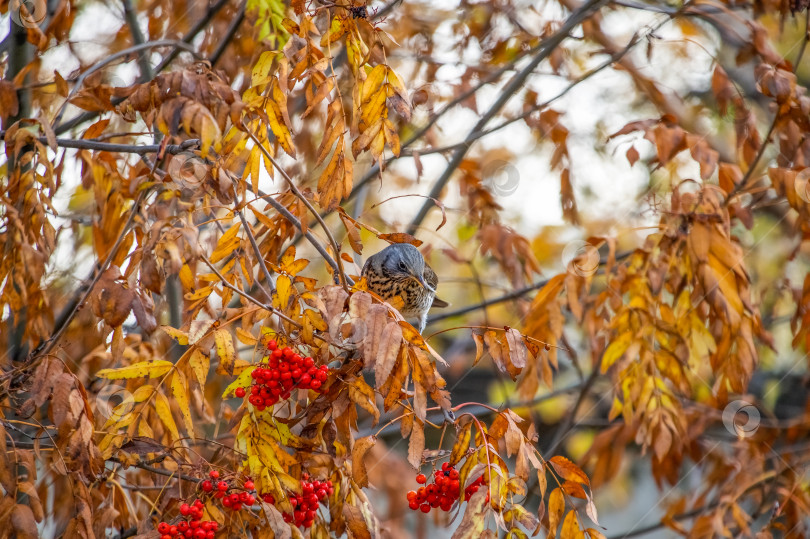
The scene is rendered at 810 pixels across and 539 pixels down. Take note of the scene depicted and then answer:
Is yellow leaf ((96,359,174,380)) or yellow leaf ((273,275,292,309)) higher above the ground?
yellow leaf ((273,275,292,309))

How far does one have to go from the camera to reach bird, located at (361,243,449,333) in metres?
4.31

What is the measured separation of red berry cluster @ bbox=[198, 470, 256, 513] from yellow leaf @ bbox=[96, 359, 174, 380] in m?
0.36

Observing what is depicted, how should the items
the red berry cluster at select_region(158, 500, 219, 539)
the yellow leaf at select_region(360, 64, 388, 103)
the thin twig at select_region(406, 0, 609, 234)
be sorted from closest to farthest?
the red berry cluster at select_region(158, 500, 219, 539), the yellow leaf at select_region(360, 64, 388, 103), the thin twig at select_region(406, 0, 609, 234)

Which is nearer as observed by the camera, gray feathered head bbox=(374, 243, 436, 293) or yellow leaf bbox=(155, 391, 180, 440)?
yellow leaf bbox=(155, 391, 180, 440)

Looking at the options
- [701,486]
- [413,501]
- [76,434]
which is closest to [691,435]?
[701,486]

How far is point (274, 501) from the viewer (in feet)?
7.33

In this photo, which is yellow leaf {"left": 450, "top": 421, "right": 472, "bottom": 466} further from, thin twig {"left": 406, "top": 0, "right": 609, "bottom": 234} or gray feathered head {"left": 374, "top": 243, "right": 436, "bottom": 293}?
gray feathered head {"left": 374, "top": 243, "right": 436, "bottom": 293}

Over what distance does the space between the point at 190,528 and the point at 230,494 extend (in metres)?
0.16

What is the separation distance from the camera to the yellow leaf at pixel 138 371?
2.20m

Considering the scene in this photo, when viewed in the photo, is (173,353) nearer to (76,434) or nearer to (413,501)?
(76,434)

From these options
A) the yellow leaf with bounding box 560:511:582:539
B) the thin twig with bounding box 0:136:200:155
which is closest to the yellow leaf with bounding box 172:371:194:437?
the thin twig with bounding box 0:136:200:155

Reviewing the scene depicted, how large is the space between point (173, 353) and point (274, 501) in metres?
1.79

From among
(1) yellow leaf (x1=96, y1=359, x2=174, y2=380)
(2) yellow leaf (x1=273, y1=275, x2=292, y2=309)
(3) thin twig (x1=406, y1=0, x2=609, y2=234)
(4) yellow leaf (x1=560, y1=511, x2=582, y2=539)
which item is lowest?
(4) yellow leaf (x1=560, y1=511, x2=582, y2=539)

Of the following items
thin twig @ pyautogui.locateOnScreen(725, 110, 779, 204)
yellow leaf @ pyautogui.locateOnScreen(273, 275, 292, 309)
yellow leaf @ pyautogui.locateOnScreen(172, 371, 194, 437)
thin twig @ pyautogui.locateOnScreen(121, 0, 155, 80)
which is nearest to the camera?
yellow leaf @ pyautogui.locateOnScreen(273, 275, 292, 309)
